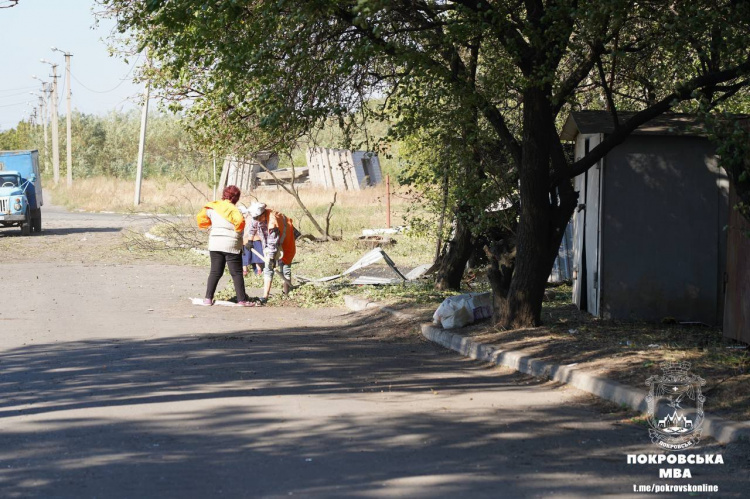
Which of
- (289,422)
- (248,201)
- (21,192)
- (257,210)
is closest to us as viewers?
(289,422)

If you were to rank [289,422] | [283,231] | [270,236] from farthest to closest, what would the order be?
[283,231]
[270,236]
[289,422]

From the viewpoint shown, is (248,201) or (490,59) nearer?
(490,59)

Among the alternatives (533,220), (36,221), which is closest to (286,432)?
(533,220)

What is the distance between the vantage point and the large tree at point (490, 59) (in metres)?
9.47

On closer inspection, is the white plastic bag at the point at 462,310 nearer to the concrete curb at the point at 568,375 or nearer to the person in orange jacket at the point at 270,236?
the concrete curb at the point at 568,375

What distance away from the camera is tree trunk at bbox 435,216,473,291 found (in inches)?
603

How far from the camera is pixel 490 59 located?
12.2 metres

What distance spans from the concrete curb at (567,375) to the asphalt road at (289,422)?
0.51ft

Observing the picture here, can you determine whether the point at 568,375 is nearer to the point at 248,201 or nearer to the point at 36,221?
the point at 36,221

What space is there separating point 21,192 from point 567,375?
26787 millimetres

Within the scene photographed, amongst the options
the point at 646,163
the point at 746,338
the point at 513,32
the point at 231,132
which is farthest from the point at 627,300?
the point at 231,132
